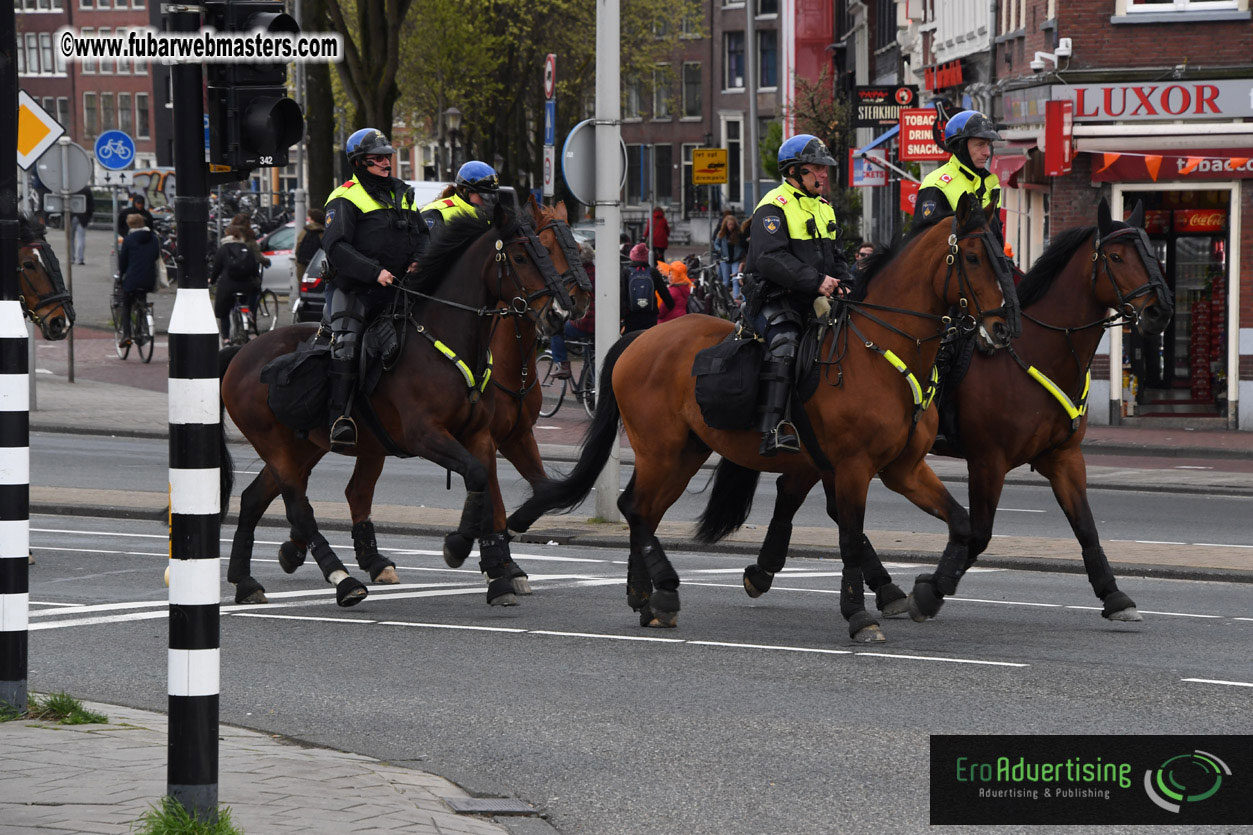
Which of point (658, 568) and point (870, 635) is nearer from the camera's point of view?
point (870, 635)

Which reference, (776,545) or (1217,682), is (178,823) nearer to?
(1217,682)

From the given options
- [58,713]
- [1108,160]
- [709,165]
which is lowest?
[58,713]

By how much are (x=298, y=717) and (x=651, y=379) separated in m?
3.41

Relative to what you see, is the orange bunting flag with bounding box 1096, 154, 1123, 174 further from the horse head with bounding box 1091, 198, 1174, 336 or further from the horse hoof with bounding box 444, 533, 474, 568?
the horse hoof with bounding box 444, 533, 474, 568

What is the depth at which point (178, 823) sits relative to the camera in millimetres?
5641

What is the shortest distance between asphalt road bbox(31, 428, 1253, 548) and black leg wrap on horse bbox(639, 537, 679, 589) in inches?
144

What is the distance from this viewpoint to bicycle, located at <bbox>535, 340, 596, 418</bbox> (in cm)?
2431

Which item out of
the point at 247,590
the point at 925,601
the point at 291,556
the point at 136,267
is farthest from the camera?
the point at 136,267

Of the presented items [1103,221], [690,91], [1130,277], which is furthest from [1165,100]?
[690,91]

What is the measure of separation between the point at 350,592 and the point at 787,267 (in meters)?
3.16

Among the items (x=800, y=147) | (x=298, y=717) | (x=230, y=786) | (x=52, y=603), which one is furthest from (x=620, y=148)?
(x=230, y=786)

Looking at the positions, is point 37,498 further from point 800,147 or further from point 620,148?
point 800,147

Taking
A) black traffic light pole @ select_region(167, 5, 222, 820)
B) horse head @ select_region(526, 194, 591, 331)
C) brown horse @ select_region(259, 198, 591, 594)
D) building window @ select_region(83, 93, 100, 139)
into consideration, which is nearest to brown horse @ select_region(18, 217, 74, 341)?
brown horse @ select_region(259, 198, 591, 594)

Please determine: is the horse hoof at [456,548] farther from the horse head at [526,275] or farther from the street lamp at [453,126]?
the street lamp at [453,126]
